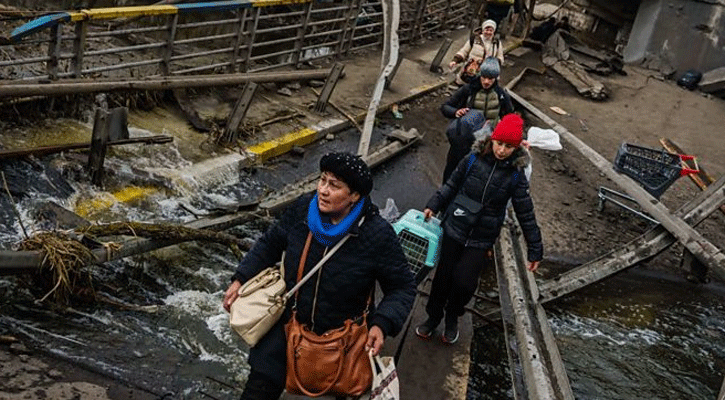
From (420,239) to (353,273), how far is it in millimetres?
2087

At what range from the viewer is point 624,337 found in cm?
859

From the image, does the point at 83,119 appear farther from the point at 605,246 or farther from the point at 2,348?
the point at 605,246

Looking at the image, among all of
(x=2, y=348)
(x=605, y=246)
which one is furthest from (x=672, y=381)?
(x=2, y=348)

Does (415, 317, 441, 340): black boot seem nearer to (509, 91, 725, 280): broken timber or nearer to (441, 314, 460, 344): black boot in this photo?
(441, 314, 460, 344): black boot

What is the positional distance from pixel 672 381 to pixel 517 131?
13.4ft

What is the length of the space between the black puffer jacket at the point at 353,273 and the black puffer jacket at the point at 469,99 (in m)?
4.19

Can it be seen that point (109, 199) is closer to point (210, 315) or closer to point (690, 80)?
point (210, 315)

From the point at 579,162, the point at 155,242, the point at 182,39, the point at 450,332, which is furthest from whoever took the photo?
the point at 182,39

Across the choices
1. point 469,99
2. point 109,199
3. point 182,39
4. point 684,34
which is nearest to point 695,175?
point 469,99

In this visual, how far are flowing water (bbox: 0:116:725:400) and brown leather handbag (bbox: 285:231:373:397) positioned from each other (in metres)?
1.51

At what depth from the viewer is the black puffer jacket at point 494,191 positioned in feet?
18.4

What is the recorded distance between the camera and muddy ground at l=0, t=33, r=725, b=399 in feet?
16.2

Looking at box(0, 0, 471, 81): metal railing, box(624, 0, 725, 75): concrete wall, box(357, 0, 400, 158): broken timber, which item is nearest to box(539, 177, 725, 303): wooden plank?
box(357, 0, 400, 158): broken timber

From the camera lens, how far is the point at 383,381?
154 inches
